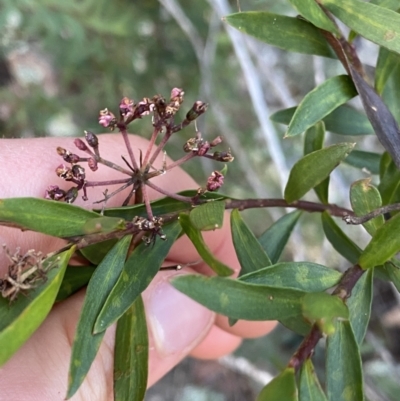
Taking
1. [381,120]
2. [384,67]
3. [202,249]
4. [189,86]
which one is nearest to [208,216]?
[202,249]

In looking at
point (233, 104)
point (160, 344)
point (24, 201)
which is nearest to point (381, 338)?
point (233, 104)

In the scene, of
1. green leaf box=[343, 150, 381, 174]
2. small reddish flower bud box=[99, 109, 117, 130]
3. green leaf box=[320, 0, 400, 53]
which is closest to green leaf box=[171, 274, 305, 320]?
small reddish flower bud box=[99, 109, 117, 130]

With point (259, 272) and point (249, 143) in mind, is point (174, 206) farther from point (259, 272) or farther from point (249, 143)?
point (249, 143)

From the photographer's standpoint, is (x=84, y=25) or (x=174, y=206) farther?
(x=84, y=25)

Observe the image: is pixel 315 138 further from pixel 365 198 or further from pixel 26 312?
pixel 26 312

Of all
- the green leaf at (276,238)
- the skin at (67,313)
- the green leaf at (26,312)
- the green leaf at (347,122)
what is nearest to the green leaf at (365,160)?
the green leaf at (347,122)

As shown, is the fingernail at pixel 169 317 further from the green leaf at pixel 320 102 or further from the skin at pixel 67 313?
the green leaf at pixel 320 102
